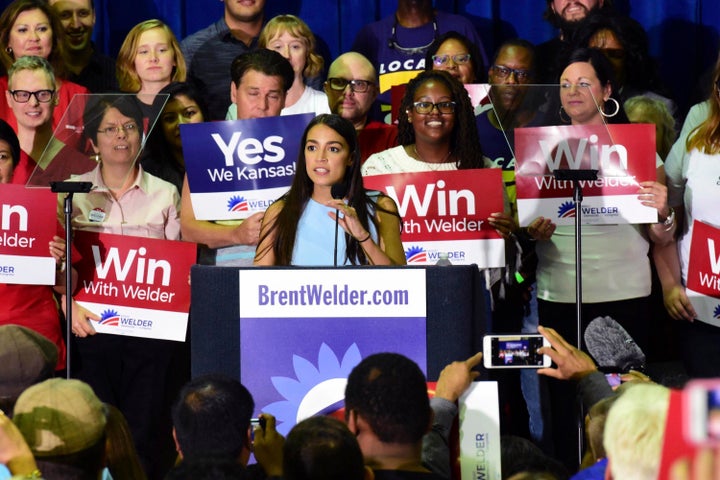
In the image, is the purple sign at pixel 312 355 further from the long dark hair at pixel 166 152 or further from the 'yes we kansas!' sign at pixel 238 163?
the long dark hair at pixel 166 152

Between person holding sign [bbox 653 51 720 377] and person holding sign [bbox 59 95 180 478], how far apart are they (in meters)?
2.19

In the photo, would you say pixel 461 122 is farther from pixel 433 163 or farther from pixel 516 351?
pixel 516 351

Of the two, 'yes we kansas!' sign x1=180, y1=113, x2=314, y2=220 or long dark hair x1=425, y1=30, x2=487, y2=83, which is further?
long dark hair x1=425, y1=30, x2=487, y2=83

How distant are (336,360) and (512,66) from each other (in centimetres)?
292

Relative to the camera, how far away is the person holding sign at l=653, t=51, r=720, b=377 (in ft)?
17.4

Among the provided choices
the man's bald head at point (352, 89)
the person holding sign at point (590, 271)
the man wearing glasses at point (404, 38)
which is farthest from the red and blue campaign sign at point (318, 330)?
the man wearing glasses at point (404, 38)

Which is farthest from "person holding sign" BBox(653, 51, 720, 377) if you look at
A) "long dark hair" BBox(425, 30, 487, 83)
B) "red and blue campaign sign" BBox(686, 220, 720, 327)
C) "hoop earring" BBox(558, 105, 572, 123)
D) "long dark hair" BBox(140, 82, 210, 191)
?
"long dark hair" BBox(140, 82, 210, 191)

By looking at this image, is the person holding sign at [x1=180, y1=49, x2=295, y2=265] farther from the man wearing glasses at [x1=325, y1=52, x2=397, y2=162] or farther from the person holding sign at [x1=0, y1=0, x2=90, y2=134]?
the person holding sign at [x1=0, y1=0, x2=90, y2=134]

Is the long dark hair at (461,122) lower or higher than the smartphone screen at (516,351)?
higher

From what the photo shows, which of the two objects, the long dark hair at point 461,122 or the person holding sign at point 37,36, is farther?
the person holding sign at point 37,36

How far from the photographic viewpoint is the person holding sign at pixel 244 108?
5590 mm

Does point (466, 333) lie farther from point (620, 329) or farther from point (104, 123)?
point (104, 123)

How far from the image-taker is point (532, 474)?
109 inches

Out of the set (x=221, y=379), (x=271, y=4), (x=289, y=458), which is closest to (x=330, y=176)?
(x=221, y=379)
